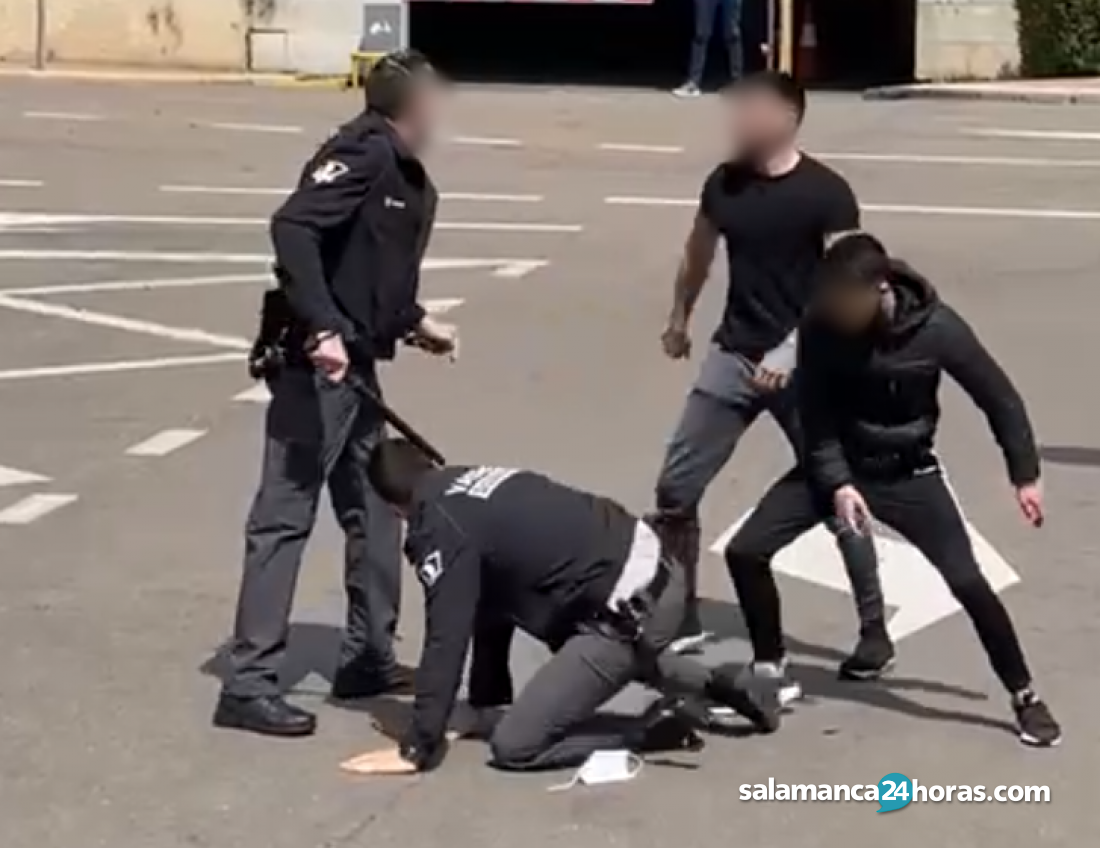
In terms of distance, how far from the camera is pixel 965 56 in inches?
1112

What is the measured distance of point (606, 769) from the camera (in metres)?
6.52

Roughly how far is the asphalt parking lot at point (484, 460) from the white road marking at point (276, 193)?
7 cm

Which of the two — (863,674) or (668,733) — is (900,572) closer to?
(863,674)

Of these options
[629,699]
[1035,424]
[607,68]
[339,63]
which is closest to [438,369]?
[1035,424]

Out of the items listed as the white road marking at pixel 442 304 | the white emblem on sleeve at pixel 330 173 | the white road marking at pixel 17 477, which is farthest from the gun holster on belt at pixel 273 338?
the white road marking at pixel 442 304

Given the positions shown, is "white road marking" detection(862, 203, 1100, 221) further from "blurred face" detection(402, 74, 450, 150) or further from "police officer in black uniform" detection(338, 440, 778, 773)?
"police officer in black uniform" detection(338, 440, 778, 773)

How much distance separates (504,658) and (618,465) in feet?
10.6

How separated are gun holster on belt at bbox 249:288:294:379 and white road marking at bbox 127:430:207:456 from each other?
12.0 feet

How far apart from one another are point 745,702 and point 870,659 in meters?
0.70

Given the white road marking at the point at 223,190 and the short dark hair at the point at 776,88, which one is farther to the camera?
the white road marking at the point at 223,190

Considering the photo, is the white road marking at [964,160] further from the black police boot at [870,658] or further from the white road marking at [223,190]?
the black police boot at [870,658]

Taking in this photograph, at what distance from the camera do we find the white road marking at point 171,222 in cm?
1695

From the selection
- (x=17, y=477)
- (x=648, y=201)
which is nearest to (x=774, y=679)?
(x=17, y=477)

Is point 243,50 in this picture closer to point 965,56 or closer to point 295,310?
point 965,56
